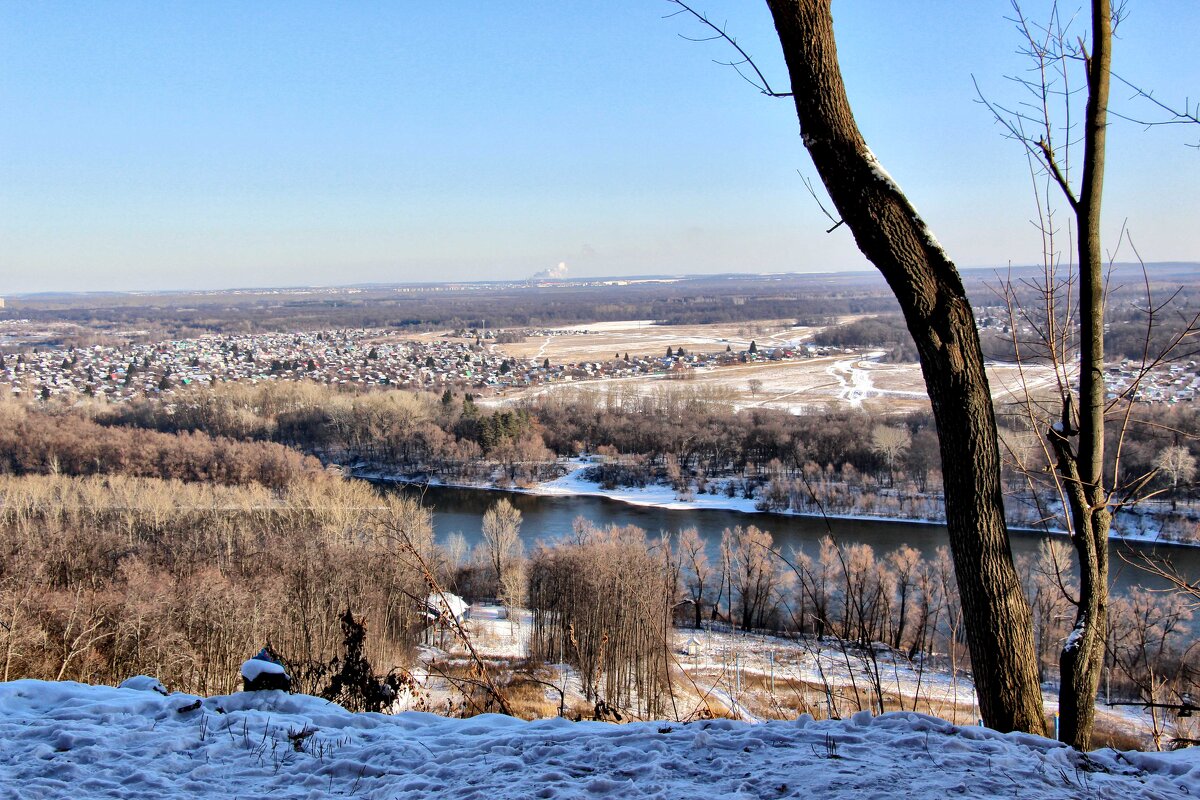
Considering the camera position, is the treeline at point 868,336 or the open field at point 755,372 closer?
the open field at point 755,372

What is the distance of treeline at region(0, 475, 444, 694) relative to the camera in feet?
31.1

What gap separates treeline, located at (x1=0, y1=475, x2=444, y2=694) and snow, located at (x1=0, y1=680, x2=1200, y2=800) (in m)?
1.51

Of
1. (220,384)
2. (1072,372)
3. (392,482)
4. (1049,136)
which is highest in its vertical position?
(1049,136)

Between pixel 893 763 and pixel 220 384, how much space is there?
47900 mm

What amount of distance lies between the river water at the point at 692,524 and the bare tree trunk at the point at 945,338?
53.0 feet

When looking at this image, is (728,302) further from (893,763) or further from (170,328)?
(893,763)

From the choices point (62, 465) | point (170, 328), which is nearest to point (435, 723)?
point (62, 465)

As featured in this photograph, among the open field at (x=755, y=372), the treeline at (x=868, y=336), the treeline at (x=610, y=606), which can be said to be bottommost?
the treeline at (x=610, y=606)

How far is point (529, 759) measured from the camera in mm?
2180

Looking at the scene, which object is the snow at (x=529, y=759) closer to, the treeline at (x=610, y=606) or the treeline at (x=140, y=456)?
the treeline at (x=610, y=606)

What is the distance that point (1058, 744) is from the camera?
1992mm

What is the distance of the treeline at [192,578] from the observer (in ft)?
31.1

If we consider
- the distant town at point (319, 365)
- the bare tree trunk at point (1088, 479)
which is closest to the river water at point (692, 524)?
the bare tree trunk at point (1088, 479)

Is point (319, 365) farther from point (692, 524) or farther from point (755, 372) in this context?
point (692, 524)
